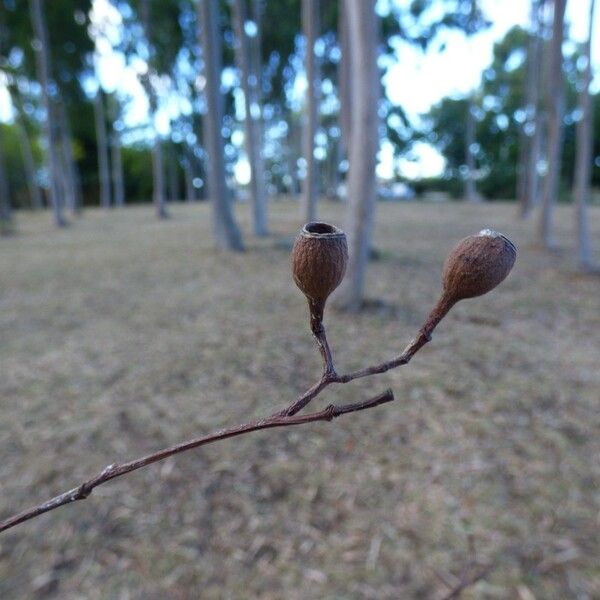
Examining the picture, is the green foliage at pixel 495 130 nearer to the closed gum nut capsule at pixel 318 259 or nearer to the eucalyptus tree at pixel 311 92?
the eucalyptus tree at pixel 311 92

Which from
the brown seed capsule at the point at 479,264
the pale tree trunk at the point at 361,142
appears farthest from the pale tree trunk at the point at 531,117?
the brown seed capsule at the point at 479,264

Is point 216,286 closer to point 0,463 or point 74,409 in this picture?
point 74,409

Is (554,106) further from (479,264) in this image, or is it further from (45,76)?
(45,76)

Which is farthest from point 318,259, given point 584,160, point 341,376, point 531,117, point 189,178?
point 189,178

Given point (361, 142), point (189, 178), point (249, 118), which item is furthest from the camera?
A: point (189, 178)

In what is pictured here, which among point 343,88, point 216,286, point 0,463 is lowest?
point 0,463

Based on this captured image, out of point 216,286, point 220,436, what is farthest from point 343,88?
point 220,436

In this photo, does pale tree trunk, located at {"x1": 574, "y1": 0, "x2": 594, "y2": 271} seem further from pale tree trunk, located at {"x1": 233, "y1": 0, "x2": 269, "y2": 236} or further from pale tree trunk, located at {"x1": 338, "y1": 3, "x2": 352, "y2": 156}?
pale tree trunk, located at {"x1": 233, "y1": 0, "x2": 269, "y2": 236}
